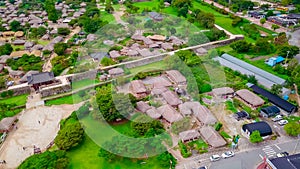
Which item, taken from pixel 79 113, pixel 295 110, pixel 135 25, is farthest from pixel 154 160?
pixel 135 25

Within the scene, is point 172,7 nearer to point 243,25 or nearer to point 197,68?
point 243,25

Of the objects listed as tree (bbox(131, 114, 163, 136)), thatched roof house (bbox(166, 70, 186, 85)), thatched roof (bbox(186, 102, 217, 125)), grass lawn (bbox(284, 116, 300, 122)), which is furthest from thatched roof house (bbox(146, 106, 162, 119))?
grass lawn (bbox(284, 116, 300, 122))

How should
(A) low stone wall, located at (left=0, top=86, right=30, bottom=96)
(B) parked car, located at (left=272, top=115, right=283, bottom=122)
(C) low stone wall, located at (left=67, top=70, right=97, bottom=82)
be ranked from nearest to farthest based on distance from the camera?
(B) parked car, located at (left=272, top=115, right=283, bottom=122), (A) low stone wall, located at (left=0, top=86, right=30, bottom=96), (C) low stone wall, located at (left=67, top=70, right=97, bottom=82)

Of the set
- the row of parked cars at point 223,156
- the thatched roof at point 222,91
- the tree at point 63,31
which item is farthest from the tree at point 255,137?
the tree at point 63,31

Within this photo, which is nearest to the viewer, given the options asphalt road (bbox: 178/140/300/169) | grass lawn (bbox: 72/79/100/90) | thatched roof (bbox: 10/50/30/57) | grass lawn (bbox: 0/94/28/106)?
asphalt road (bbox: 178/140/300/169)

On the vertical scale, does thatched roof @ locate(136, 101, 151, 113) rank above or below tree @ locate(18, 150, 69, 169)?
above

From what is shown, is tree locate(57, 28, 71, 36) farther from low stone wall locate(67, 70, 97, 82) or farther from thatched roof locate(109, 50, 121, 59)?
low stone wall locate(67, 70, 97, 82)

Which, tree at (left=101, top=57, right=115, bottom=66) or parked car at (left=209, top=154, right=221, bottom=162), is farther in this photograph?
tree at (left=101, top=57, right=115, bottom=66)

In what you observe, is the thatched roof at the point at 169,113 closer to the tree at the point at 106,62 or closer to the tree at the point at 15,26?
the tree at the point at 106,62

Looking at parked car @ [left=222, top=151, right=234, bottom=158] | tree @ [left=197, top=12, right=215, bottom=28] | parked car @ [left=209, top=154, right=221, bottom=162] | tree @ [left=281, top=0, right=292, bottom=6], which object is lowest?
parked car @ [left=209, top=154, right=221, bottom=162]
